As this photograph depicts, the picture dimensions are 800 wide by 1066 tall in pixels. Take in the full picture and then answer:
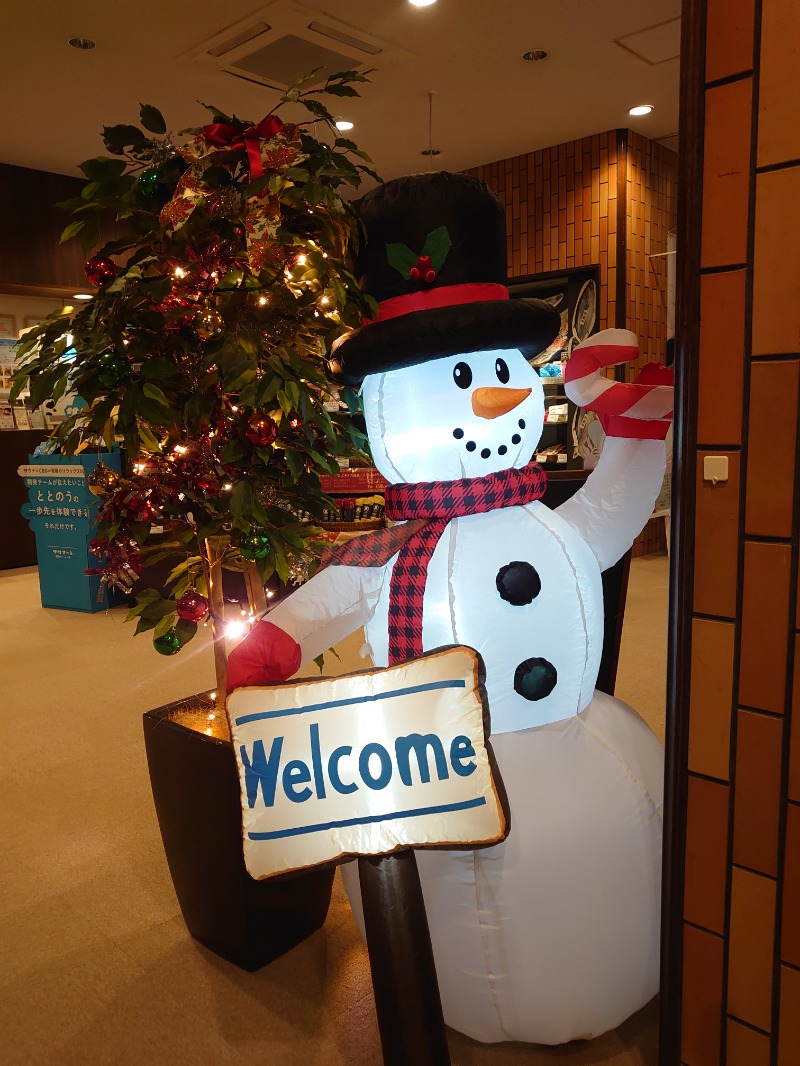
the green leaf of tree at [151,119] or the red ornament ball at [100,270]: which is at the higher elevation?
the green leaf of tree at [151,119]

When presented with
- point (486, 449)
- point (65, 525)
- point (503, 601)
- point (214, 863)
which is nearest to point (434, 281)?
point (486, 449)

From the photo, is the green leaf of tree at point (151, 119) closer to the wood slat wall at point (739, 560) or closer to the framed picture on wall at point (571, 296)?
the wood slat wall at point (739, 560)

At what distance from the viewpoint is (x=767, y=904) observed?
1055mm

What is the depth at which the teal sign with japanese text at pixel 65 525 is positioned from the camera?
15.5ft

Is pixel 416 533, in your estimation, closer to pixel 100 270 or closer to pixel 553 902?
pixel 553 902

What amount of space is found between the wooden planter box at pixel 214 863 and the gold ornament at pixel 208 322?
76cm

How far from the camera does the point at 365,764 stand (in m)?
1.04

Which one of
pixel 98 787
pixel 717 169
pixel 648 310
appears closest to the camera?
pixel 717 169

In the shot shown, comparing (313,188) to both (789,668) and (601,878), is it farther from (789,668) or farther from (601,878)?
(601,878)

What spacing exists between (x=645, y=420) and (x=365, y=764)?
746 mm

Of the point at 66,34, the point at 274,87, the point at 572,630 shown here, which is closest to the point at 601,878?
the point at 572,630

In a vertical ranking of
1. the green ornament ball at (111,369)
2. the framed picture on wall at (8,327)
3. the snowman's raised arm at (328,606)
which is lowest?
the snowman's raised arm at (328,606)

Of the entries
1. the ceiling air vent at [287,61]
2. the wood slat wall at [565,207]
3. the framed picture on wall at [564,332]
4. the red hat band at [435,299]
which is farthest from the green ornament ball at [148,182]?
the wood slat wall at [565,207]

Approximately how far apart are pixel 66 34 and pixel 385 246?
3.48 m
